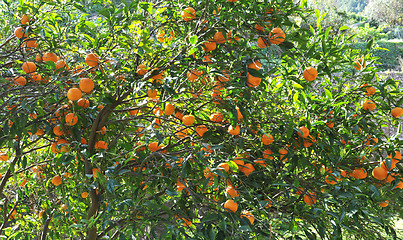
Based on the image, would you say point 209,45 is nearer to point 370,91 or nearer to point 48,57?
point 48,57

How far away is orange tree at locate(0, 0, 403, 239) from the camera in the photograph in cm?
134

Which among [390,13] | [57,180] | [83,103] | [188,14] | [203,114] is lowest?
[390,13]

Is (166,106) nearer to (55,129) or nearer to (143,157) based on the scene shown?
(143,157)

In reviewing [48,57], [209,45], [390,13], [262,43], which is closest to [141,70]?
[209,45]

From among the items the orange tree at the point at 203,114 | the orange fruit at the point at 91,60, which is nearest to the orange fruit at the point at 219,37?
the orange tree at the point at 203,114

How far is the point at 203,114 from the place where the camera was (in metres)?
1.72

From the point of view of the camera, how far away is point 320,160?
5.84ft

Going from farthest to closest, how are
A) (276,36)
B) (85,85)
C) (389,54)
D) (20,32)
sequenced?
(389,54), (20,32), (85,85), (276,36)

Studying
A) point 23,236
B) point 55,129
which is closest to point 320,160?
point 55,129

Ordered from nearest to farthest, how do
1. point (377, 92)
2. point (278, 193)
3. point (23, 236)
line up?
point (377, 92) → point (278, 193) → point (23, 236)

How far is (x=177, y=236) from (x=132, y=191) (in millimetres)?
354

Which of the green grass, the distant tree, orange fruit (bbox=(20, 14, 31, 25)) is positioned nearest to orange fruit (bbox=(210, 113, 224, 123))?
orange fruit (bbox=(20, 14, 31, 25))

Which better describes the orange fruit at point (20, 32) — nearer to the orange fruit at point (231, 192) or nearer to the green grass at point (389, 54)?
the orange fruit at point (231, 192)

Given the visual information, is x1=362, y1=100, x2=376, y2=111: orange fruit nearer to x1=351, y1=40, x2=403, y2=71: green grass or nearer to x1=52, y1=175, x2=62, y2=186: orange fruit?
x1=52, y1=175, x2=62, y2=186: orange fruit
